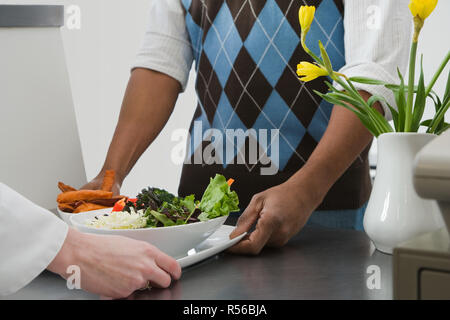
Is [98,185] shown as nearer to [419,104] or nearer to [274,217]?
[274,217]

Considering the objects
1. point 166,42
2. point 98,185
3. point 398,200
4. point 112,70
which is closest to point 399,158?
point 398,200

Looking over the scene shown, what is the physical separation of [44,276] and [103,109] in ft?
6.65

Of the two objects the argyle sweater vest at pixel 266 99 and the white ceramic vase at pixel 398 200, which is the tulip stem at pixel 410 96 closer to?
the white ceramic vase at pixel 398 200

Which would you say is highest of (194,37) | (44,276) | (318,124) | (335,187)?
(194,37)

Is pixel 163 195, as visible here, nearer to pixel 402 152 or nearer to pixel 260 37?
pixel 402 152

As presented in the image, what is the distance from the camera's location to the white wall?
257 centimetres

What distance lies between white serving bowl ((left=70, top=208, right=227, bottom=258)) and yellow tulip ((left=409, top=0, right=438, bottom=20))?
1.43ft

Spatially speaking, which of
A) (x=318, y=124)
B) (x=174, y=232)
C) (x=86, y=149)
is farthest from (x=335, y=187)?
(x=86, y=149)

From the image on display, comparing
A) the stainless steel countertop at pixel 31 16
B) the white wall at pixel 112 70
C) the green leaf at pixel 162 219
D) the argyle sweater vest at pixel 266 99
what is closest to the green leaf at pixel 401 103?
the green leaf at pixel 162 219

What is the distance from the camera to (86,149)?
8.56 feet

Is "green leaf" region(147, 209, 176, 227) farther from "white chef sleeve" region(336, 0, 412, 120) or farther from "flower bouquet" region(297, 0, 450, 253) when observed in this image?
"white chef sleeve" region(336, 0, 412, 120)

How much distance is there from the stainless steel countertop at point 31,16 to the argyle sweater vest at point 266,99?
23.2 inches

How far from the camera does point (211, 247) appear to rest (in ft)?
2.79

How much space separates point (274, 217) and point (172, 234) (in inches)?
7.5
